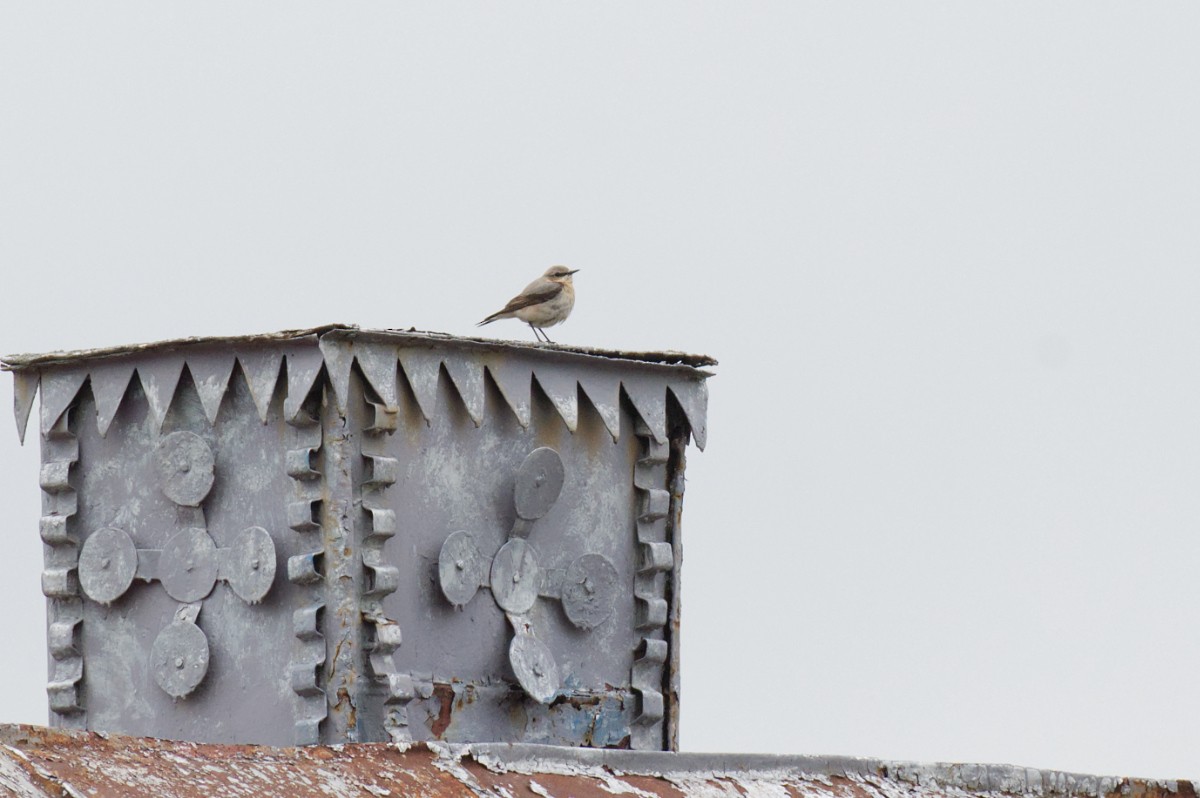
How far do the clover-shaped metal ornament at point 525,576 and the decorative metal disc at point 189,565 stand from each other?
1.14 meters

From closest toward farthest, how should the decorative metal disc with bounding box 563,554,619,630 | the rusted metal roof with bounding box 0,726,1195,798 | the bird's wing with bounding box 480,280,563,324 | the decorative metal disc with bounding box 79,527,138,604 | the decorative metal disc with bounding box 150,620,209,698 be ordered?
1. the rusted metal roof with bounding box 0,726,1195,798
2. the decorative metal disc with bounding box 150,620,209,698
3. the decorative metal disc with bounding box 79,527,138,604
4. the decorative metal disc with bounding box 563,554,619,630
5. the bird's wing with bounding box 480,280,563,324

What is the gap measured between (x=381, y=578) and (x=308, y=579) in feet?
1.12

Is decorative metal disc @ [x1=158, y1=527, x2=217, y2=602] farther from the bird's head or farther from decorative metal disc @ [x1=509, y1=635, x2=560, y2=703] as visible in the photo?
the bird's head

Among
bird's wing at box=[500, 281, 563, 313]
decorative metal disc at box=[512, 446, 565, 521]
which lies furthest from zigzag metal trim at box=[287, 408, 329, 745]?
bird's wing at box=[500, 281, 563, 313]

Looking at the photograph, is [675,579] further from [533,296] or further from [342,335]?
[342,335]

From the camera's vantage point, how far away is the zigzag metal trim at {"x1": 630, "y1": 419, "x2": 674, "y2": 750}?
10297 mm

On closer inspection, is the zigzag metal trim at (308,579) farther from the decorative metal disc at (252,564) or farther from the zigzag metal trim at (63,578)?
the zigzag metal trim at (63,578)

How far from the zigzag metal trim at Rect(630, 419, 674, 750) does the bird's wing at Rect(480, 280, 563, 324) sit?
1394 mm

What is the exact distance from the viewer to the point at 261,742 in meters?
9.27

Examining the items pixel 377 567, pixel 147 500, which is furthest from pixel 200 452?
pixel 377 567

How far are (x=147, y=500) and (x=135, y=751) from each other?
4.41m

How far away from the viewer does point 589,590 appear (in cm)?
1006

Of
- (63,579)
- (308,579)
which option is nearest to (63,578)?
(63,579)

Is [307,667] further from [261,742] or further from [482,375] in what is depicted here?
[482,375]
